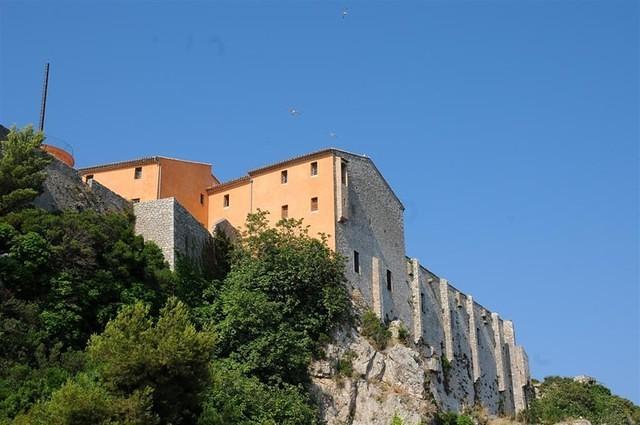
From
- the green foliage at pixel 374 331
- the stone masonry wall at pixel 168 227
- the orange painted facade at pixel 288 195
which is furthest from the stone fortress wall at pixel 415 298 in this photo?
the stone masonry wall at pixel 168 227

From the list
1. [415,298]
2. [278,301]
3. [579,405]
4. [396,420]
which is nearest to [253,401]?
[278,301]

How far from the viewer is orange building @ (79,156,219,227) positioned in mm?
39500

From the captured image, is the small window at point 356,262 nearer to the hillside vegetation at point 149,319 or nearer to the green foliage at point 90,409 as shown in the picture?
the hillside vegetation at point 149,319

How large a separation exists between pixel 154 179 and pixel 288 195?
5.44 m

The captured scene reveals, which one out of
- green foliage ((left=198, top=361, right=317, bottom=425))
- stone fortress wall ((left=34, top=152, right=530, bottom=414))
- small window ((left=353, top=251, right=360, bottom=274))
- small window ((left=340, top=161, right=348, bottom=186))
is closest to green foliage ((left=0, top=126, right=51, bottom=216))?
stone fortress wall ((left=34, top=152, right=530, bottom=414))

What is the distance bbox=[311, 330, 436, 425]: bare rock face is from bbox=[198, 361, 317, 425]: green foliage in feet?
5.38

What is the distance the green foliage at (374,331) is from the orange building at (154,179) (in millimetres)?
8434

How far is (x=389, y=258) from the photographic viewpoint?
41.8 metres

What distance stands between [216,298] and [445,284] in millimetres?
15951

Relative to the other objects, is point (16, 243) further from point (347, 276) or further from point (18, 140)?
point (347, 276)

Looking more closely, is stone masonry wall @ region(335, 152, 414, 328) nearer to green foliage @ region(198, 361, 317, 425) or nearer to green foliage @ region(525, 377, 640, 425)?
green foliage @ region(198, 361, 317, 425)

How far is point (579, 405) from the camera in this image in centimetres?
5559

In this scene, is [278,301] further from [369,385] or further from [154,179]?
[154,179]

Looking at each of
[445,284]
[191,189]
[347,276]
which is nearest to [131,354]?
[347,276]
